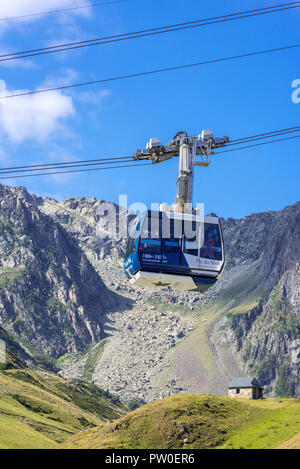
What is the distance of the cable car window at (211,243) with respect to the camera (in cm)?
5300

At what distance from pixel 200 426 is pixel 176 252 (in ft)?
350

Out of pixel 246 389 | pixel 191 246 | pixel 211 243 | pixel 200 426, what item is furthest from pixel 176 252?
pixel 246 389

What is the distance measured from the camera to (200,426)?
495ft

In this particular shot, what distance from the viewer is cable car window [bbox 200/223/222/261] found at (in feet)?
174

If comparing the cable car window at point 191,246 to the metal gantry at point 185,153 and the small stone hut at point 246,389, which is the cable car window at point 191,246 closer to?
the metal gantry at point 185,153

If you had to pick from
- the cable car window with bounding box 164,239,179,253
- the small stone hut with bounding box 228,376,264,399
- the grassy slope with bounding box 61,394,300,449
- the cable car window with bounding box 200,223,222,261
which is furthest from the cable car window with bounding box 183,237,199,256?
the small stone hut with bounding box 228,376,264,399

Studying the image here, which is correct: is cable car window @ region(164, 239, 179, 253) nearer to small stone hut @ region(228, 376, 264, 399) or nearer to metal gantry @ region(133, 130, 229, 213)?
metal gantry @ region(133, 130, 229, 213)

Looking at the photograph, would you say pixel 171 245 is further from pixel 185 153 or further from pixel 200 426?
pixel 200 426
